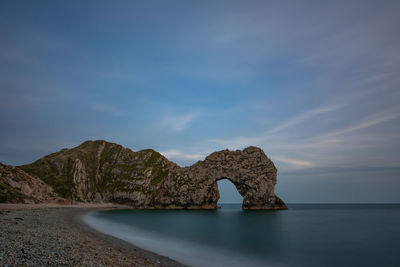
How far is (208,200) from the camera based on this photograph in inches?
4373

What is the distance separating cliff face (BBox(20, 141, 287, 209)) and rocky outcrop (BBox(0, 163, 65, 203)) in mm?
36009

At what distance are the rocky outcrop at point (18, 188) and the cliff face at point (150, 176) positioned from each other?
36009 mm

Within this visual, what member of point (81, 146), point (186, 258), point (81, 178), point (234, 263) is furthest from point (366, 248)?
point (81, 146)

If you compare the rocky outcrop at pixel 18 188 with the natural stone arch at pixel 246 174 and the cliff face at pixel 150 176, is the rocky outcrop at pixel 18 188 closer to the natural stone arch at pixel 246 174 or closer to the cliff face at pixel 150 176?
the cliff face at pixel 150 176

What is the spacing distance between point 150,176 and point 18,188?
64.4 metres

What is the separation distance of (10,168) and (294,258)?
307 feet

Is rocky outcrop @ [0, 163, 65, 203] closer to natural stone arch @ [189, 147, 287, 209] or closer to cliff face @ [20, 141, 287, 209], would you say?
Result: cliff face @ [20, 141, 287, 209]

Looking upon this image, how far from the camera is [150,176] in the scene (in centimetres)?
13300

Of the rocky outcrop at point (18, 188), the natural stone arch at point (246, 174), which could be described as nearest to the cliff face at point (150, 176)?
the natural stone arch at point (246, 174)

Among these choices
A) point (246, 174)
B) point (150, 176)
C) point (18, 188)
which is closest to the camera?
point (18, 188)

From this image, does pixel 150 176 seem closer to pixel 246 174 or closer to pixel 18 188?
pixel 246 174

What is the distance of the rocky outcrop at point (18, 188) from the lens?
70.4 metres

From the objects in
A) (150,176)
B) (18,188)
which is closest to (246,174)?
(150,176)

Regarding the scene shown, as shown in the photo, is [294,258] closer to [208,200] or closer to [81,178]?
[208,200]
